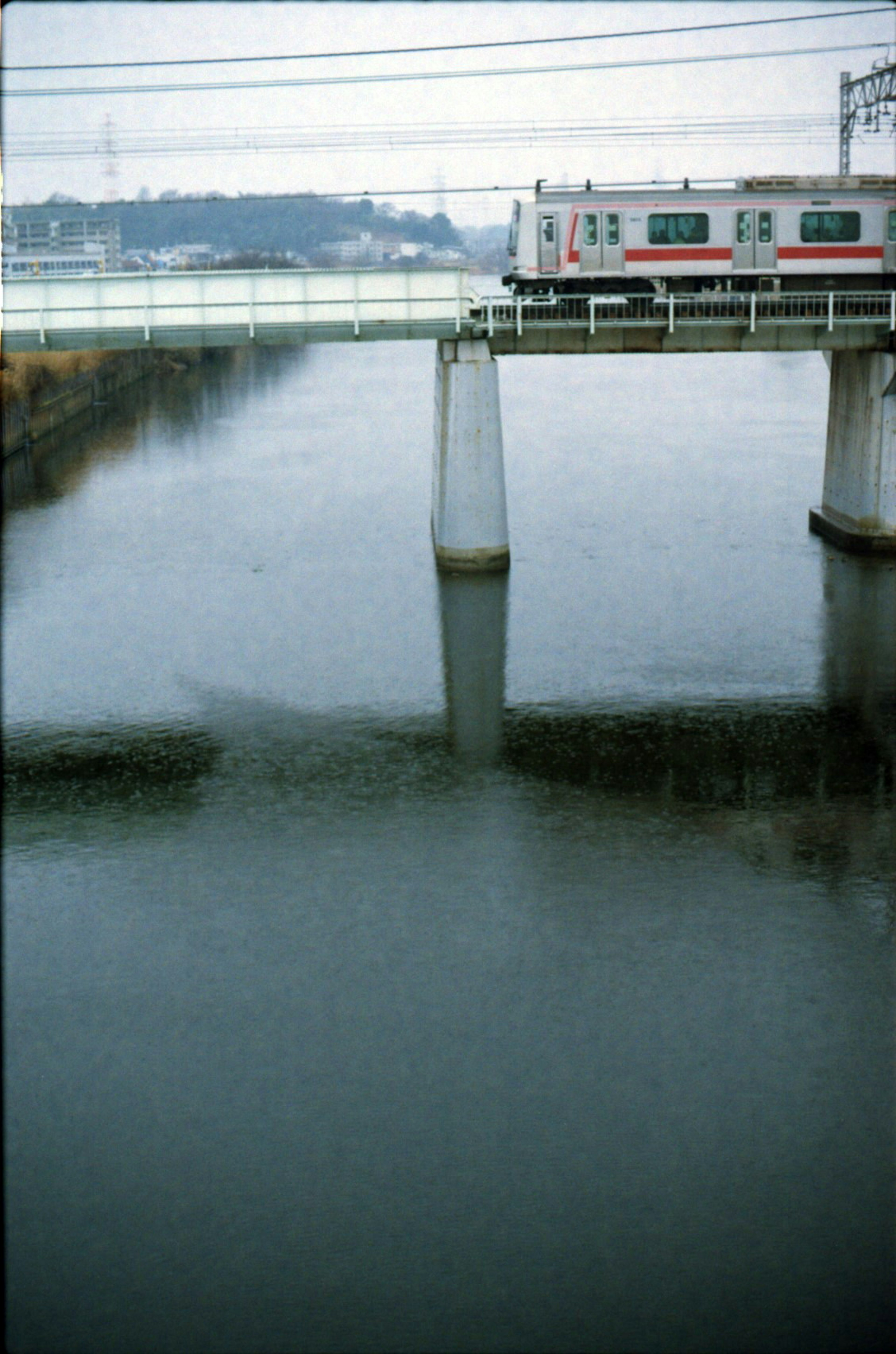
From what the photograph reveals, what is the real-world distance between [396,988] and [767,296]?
60.8 ft

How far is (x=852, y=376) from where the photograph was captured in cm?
2842

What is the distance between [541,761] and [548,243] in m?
14.8

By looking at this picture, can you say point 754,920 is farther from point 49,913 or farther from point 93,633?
point 93,633

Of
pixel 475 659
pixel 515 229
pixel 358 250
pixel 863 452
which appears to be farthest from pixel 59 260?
pixel 475 659

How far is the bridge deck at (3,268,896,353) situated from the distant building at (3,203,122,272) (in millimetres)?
83117

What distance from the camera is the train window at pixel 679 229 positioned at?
1148 inches

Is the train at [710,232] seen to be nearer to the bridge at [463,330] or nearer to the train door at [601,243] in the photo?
the train door at [601,243]

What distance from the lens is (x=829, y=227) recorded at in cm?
2947

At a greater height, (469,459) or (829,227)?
(829,227)

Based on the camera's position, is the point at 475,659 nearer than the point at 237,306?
Yes

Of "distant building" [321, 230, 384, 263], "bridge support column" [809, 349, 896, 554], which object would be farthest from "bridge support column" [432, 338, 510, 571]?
"distant building" [321, 230, 384, 263]

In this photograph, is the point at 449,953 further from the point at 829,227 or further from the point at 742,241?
the point at 829,227

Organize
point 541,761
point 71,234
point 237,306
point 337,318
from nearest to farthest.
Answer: point 541,761, point 237,306, point 337,318, point 71,234

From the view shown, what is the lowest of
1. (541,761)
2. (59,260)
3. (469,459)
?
(541,761)
